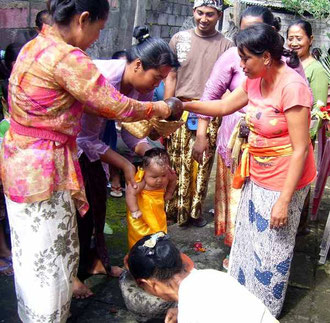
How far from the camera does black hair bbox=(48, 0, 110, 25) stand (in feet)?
7.18

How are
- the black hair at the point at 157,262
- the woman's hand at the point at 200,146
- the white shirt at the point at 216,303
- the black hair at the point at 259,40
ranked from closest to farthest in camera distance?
the white shirt at the point at 216,303 → the black hair at the point at 157,262 → the black hair at the point at 259,40 → the woman's hand at the point at 200,146

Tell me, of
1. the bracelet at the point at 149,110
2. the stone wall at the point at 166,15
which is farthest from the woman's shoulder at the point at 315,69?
the stone wall at the point at 166,15

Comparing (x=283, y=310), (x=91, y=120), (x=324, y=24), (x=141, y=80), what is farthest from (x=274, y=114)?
(x=324, y=24)

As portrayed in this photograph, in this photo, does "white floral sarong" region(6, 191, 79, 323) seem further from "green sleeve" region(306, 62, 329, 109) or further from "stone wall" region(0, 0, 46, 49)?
"green sleeve" region(306, 62, 329, 109)

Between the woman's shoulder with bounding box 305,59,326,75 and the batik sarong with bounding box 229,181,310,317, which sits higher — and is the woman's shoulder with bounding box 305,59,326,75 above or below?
above

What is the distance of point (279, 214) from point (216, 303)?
1117mm

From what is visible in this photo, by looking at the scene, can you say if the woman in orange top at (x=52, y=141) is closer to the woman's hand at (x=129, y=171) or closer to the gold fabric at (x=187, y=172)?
the woman's hand at (x=129, y=171)

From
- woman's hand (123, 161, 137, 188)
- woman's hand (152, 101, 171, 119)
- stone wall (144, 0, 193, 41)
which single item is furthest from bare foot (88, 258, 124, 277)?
stone wall (144, 0, 193, 41)

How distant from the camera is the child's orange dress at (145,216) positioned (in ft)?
11.8

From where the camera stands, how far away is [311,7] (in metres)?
11.5

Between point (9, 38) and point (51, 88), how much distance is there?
93.8 inches

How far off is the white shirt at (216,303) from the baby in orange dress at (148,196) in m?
1.65

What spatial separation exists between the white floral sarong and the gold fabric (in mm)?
1987

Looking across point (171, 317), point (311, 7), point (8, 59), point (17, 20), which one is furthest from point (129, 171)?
point (311, 7)
